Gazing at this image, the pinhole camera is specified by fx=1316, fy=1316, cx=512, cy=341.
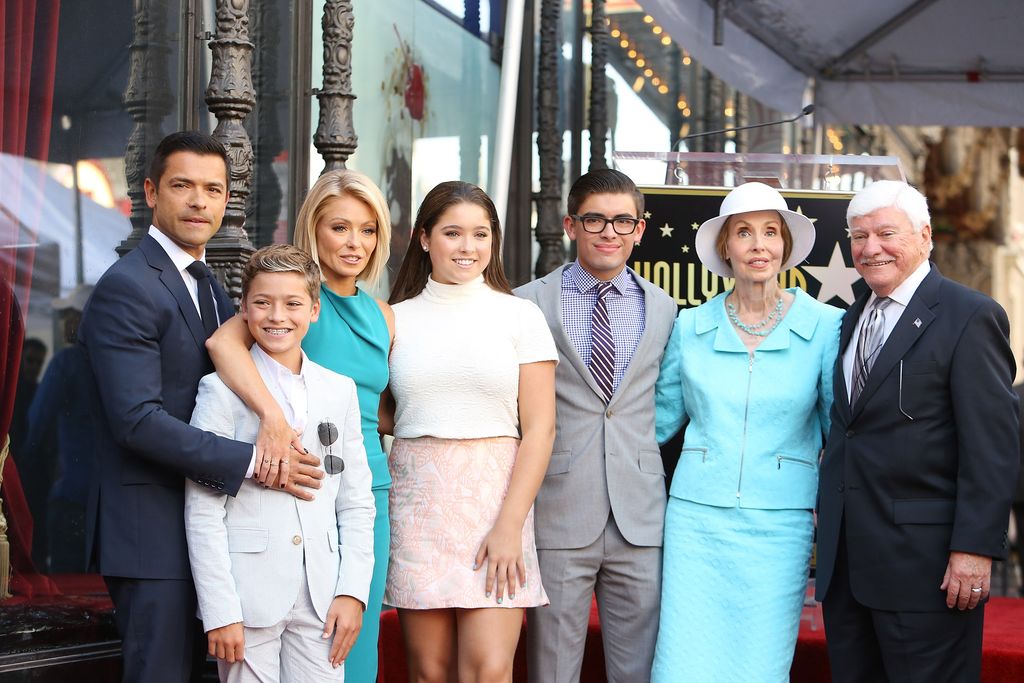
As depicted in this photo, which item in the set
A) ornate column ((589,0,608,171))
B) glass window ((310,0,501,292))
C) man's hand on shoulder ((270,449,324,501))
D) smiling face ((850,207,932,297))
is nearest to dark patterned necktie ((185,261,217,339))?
man's hand on shoulder ((270,449,324,501))

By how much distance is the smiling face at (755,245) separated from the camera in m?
3.68

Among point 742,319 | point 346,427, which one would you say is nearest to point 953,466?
point 742,319

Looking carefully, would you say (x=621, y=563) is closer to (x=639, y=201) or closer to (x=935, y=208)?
(x=639, y=201)

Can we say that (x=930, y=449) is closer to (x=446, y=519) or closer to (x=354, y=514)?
(x=446, y=519)

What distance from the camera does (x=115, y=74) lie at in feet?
13.8

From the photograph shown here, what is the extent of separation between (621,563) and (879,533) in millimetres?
718

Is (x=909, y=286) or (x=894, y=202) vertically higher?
(x=894, y=202)

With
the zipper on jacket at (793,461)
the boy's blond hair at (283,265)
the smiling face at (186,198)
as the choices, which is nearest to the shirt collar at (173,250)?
the smiling face at (186,198)

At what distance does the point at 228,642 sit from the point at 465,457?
806mm

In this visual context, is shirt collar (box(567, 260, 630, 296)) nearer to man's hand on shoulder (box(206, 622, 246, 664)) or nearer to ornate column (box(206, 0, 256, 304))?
ornate column (box(206, 0, 256, 304))

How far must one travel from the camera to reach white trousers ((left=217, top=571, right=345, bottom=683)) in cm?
297

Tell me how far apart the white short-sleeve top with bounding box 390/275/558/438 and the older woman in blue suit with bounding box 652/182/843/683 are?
52cm

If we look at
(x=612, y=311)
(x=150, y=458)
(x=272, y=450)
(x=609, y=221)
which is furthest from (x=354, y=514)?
(x=609, y=221)

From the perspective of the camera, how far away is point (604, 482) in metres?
3.66
